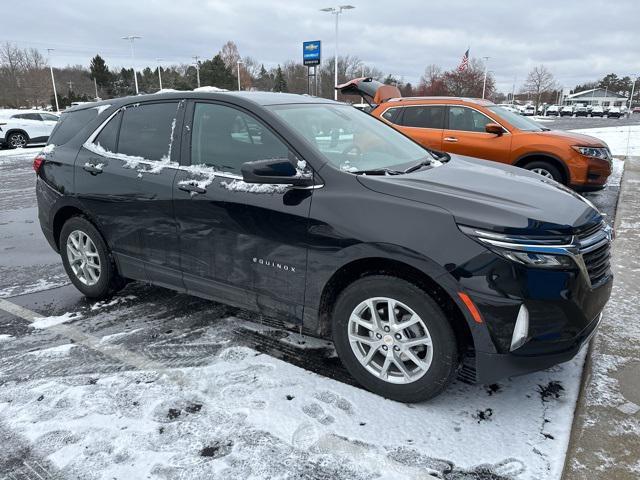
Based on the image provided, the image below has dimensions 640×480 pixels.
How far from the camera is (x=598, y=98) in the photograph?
12119cm

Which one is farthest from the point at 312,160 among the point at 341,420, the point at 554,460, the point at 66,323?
the point at 66,323

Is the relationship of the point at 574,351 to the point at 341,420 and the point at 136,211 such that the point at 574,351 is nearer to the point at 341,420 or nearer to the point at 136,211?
the point at 341,420

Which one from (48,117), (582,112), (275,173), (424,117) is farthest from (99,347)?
(582,112)

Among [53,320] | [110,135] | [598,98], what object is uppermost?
[598,98]

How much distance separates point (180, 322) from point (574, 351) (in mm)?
2844

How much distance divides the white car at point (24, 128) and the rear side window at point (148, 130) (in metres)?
18.4

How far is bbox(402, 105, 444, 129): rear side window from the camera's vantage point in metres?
8.75

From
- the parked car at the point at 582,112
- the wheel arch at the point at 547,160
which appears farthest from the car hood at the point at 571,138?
the parked car at the point at 582,112

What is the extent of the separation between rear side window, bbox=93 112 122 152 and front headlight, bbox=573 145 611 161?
6891 mm

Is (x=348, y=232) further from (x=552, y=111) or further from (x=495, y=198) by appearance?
(x=552, y=111)

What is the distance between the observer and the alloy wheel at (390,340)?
2.71 m

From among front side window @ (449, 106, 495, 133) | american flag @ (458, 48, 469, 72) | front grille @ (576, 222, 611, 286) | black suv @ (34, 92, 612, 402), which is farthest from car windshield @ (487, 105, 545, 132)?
american flag @ (458, 48, 469, 72)

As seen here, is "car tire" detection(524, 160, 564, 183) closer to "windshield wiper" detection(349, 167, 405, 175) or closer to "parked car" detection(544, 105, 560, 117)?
"windshield wiper" detection(349, 167, 405, 175)

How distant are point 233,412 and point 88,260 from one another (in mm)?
2355
